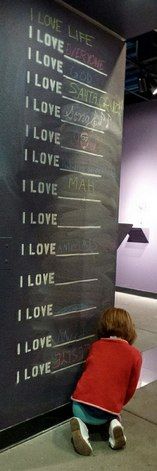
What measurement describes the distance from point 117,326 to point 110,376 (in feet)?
0.92

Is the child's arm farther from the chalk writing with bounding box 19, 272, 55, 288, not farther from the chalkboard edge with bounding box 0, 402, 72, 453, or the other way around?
the chalk writing with bounding box 19, 272, 55, 288

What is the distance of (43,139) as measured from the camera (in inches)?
88.0

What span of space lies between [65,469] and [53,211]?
133 cm

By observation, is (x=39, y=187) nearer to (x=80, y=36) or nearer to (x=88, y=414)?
(x=80, y=36)

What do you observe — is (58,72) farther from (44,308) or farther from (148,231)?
(148,231)

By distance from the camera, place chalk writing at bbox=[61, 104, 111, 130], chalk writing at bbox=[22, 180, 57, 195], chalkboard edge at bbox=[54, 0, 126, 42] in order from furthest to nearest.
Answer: chalk writing at bbox=[61, 104, 111, 130], chalkboard edge at bbox=[54, 0, 126, 42], chalk writing at bbox=[22, 180, 57, 195]

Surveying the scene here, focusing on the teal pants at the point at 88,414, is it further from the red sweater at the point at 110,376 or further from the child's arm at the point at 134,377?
the child's arm at the point at 134,377

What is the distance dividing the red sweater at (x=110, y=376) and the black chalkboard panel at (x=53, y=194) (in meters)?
0.24

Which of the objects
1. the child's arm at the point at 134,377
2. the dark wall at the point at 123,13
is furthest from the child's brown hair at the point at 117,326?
the dark wall at the point at 123,13

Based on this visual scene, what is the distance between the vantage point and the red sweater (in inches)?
88.4

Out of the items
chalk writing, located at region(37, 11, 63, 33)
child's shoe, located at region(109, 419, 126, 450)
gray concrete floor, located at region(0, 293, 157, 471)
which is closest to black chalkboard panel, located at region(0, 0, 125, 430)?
chalk writing, located at region(37, 11, 63, 33)

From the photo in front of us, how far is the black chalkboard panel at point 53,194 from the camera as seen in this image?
2094 mm

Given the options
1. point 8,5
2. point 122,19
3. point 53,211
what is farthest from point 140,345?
point 8,5

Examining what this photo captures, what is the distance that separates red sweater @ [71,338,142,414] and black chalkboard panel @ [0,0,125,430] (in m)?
0.24
